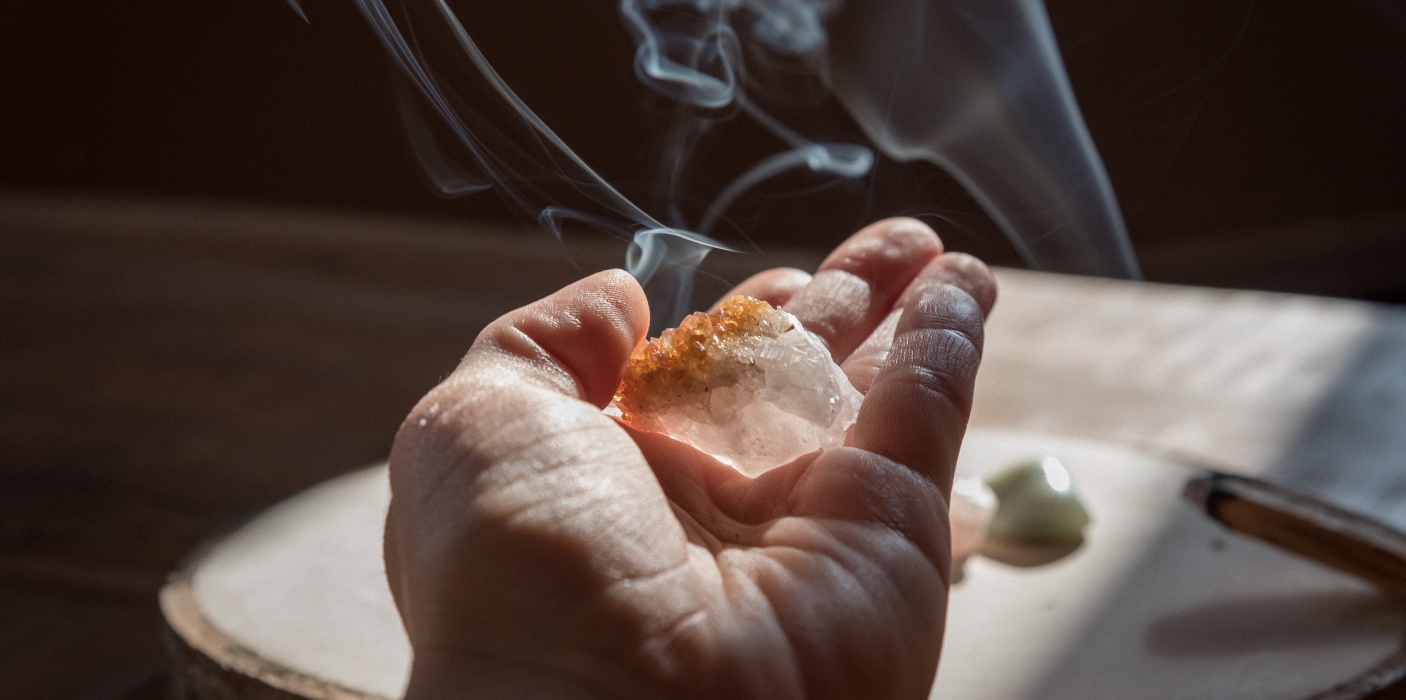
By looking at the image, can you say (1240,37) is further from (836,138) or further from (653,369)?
(653,369)

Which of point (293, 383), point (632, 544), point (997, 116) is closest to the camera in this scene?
point (632, 544)

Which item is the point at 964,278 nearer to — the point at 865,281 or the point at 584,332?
the point at 865,281

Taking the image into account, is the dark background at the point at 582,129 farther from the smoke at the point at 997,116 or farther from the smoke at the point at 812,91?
the smoke at the point at 997,116

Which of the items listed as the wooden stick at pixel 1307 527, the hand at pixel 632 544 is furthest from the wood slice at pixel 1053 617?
the hand at pixel 632 544

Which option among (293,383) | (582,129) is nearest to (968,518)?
(293,383)

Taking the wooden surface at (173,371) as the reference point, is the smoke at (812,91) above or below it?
above

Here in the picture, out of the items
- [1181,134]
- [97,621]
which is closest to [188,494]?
[97,621]
